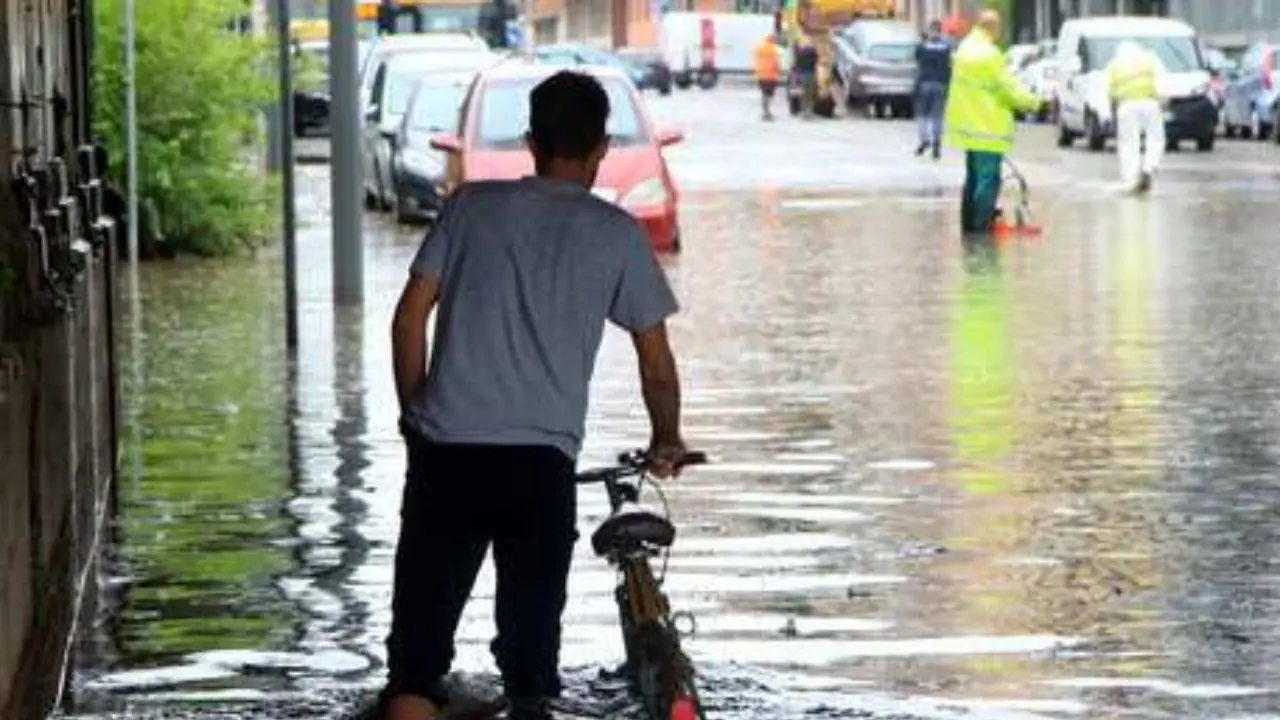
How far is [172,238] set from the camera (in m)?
27.1

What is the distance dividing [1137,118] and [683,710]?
29.9 metres

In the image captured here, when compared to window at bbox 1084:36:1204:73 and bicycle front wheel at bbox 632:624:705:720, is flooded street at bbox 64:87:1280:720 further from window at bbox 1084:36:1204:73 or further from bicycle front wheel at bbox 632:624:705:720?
window at bbox 1084:36:1204:73

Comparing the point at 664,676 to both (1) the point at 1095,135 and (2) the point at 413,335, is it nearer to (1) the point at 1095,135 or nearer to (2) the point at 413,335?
(2) the point at 413,335

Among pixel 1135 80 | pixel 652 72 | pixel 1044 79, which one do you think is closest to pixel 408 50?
pixel 1135 80

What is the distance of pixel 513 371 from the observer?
782cm

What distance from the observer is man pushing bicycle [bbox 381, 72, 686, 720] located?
7801 millimetres

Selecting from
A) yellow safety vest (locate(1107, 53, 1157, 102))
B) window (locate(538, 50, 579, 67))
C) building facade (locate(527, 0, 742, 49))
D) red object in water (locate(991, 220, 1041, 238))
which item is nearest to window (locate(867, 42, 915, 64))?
window (locate(538, 50, 579, 67))

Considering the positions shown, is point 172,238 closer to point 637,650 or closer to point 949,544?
point 949,544

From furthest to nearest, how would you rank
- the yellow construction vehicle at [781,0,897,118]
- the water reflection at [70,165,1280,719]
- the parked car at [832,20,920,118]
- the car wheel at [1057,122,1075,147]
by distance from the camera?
the yellow construction vehicle at [781,0,897,118]
the parked car at [832,20,920,118]
the car wheel at [1057,122,1075,147]
the water reflection at [70,165,1280,719]

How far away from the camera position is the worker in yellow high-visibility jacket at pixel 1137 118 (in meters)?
36.3

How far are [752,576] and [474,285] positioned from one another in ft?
12.4

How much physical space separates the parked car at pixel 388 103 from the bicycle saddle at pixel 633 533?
83.9ft

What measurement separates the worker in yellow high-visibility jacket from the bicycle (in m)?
Answer: 29.0

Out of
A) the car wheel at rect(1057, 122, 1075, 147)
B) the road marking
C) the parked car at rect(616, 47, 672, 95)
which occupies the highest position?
the road marking
